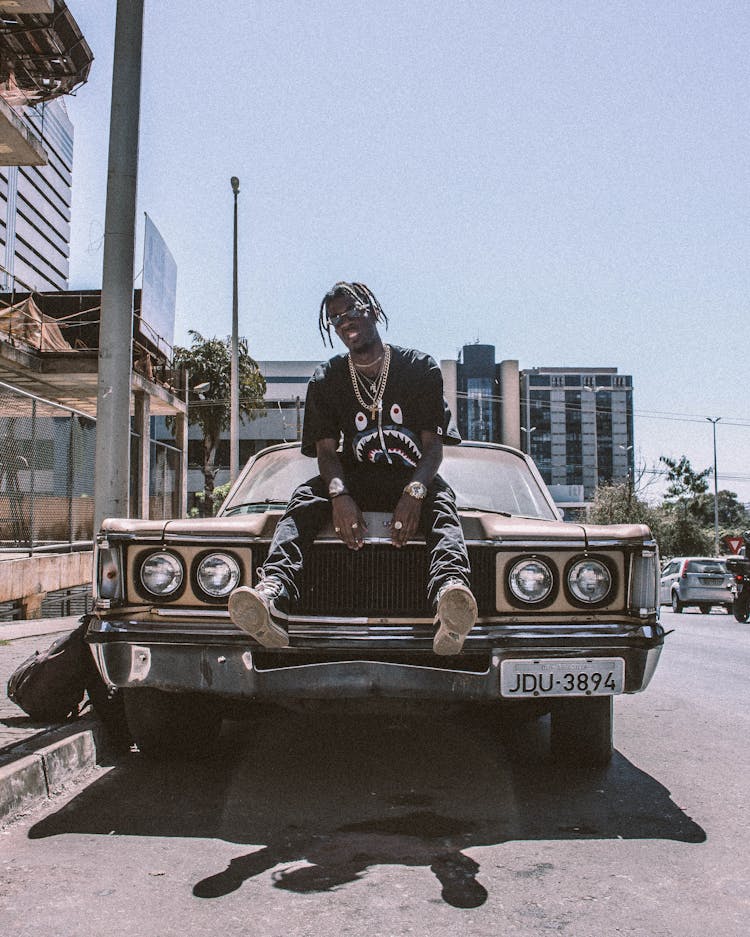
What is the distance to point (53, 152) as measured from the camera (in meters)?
41.8

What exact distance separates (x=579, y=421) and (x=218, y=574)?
123 m

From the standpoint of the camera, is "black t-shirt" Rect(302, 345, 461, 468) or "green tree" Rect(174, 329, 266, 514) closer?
"black t-shirt" Rect(302, 345, 461, 468)

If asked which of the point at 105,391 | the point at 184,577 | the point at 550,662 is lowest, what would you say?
the point at 550,662

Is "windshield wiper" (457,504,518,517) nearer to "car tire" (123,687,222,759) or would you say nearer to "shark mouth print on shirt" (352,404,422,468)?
"shark mouth print on shirt" (352,404,422,468)

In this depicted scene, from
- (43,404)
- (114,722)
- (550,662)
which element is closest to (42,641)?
(43,404)

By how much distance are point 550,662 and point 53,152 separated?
43802mm

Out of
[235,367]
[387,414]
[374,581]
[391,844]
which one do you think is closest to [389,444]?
[387,414]

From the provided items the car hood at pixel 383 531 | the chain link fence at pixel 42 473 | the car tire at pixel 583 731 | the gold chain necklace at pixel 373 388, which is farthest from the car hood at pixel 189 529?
the chain link fence at pixel 42 473

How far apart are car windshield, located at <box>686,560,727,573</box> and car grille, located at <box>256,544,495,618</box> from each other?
2085 centimetres

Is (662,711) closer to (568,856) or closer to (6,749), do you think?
(568,856)

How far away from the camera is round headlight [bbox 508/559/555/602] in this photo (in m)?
3.69

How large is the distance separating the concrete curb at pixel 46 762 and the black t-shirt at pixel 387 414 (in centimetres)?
168

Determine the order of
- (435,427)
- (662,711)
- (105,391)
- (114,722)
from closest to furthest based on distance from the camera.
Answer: (435,427) → (114,722) → (105,391) → (662,711)

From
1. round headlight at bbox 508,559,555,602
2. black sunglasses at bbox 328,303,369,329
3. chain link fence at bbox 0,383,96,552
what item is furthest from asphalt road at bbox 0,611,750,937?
chain link fence at bbox 0,383,96,552
